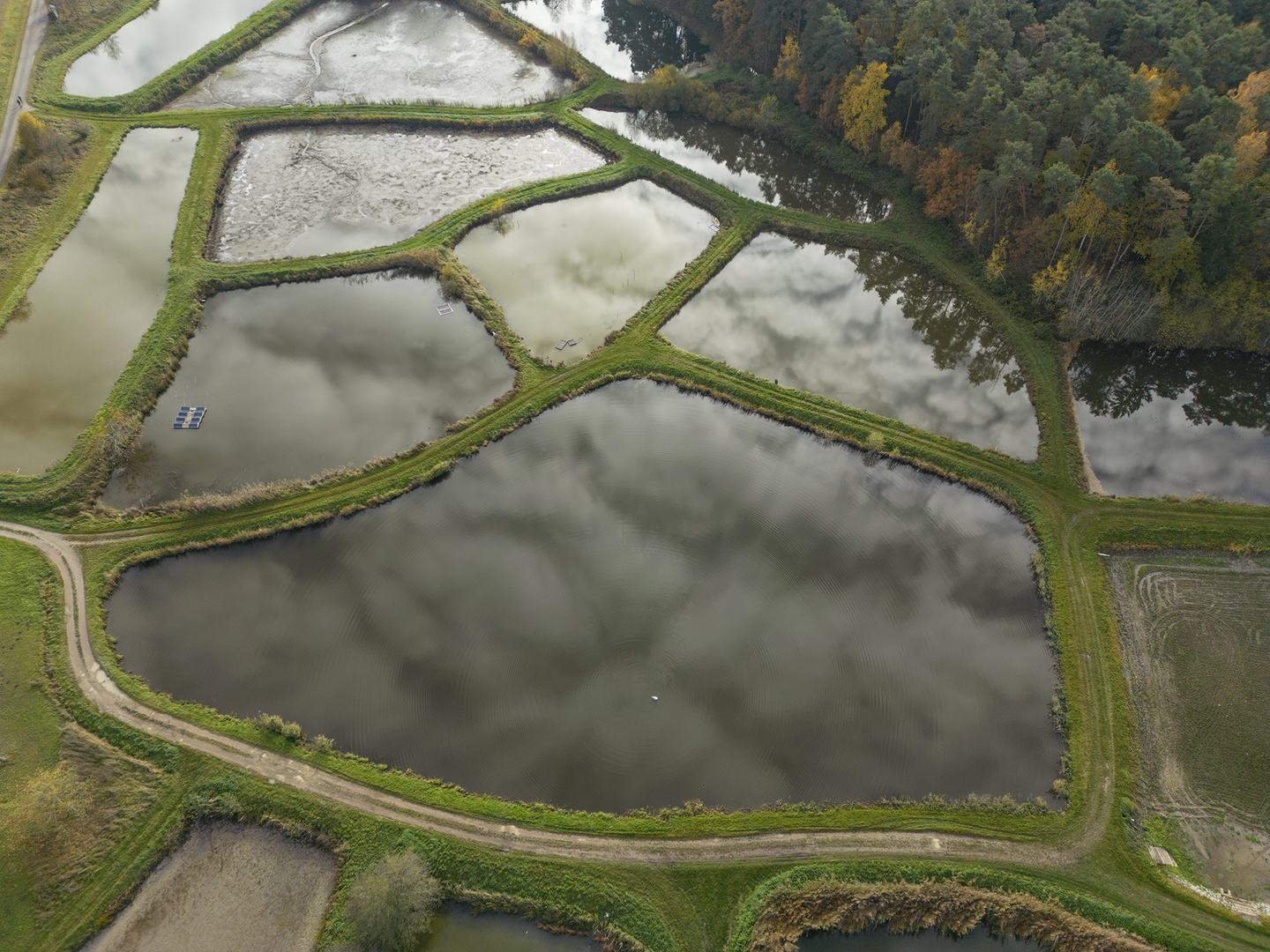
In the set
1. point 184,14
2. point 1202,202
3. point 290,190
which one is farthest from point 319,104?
point 1202,202

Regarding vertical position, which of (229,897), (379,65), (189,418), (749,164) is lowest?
(229,897)

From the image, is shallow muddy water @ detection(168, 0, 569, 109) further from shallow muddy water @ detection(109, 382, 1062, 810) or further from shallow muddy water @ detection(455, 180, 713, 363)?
shallow muddy water @ detection(109, 382, 1062, 810)

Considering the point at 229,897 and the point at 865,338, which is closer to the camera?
the point at 229,897

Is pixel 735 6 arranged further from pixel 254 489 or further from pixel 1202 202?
pixel 254 489

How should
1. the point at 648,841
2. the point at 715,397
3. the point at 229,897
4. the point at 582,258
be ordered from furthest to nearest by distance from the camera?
the point at 582,258
the point at 715,397
the point at 648,841
the point at 229,897

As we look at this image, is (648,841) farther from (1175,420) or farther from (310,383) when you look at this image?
(1175,420)

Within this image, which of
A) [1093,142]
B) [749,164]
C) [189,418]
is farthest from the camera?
[749,164]

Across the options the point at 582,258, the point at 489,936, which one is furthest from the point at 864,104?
the point at 489,936

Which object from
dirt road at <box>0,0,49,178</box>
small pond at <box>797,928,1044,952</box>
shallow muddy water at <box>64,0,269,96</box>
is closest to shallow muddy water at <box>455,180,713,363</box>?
small pond at <box>797,928,1044,952</box>
